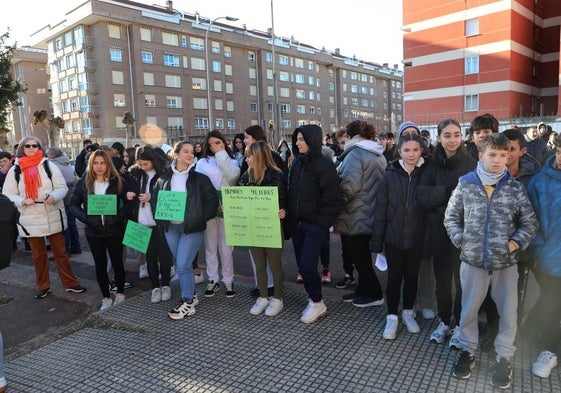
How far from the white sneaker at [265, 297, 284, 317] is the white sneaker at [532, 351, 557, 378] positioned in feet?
8.09

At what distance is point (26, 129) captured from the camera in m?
62.2

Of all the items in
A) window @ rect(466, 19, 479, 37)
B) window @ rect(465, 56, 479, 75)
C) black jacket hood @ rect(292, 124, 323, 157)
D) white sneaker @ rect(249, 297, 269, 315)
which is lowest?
white sneaker @ rect(249, 297, 269, 315)

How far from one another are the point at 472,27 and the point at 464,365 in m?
33.0

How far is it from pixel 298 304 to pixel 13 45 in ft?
65.9

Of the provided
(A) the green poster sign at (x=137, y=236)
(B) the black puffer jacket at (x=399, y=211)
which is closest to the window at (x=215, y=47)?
(A) the green poster sign at (x=137, y=236)

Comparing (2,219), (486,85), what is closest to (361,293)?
(2,219)

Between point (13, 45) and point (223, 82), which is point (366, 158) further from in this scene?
point (223, 82)

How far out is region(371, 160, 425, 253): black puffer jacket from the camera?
3.88 metres

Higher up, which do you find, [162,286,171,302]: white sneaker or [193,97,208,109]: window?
[193,97,208,109]: window

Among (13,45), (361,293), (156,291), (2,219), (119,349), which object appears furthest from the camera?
(13,45)

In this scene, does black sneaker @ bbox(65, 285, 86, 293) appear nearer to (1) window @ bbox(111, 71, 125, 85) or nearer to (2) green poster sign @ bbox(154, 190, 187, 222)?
(2) green poster sign @ bbox(154, 190, 187, 222)

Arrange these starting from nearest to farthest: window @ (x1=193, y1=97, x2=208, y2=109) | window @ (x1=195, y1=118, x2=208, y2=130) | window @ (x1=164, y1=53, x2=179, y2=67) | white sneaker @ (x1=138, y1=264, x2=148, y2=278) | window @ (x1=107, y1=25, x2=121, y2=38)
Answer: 1. white sneaker @ (x1=138, y1=264, x2=148, y2=278)
2. window @ (x1=107, y1=25, x2=121, y2=38)
3. window @ (x1=164, y1=53, x2=179, y2=67)
4. window @ (x1=193, y1=97, x2=208, y2=109)
5. window @ (x1=195, y1=118, x2=208, y2=130)

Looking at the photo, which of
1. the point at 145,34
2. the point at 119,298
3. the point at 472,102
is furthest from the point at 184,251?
the point at 145,34

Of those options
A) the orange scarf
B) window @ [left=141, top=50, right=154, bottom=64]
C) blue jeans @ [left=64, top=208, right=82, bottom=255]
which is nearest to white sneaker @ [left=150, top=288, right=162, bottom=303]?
the orange scarf
